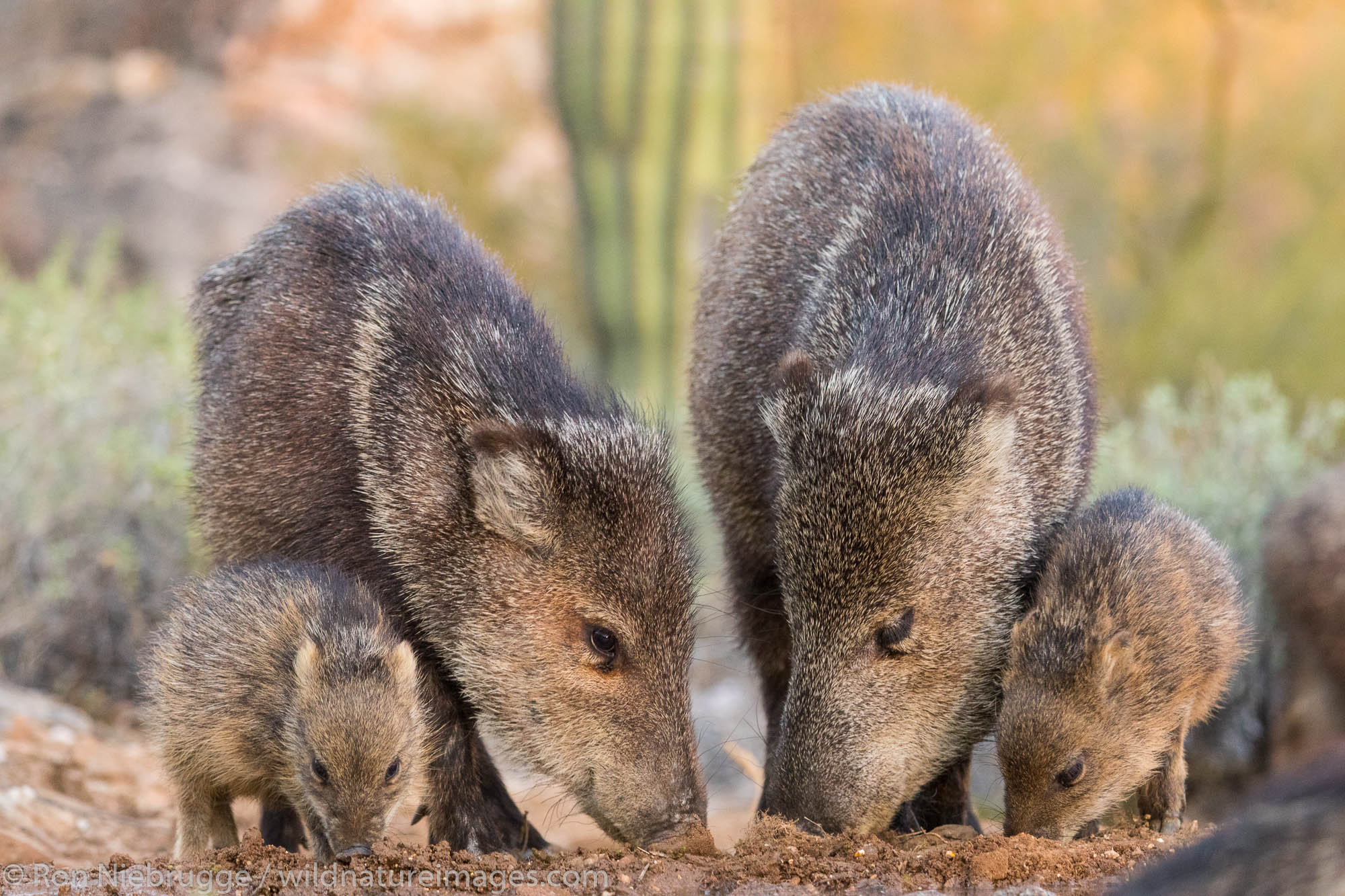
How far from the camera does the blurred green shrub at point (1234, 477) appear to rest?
5.60m

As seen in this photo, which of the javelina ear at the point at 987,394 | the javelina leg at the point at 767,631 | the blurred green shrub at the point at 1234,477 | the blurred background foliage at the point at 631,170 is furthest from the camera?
the blurred background foliage at the point at 631,170

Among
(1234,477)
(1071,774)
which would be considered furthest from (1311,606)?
(1071,774)

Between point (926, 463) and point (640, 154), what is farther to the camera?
point (640, 154)

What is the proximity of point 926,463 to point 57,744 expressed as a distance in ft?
10.2

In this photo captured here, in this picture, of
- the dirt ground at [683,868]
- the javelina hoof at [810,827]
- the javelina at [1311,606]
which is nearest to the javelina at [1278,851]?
the dirt ground at [683,868]

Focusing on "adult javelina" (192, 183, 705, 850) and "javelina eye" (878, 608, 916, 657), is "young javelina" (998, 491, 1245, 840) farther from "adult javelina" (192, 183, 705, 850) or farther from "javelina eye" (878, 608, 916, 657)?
"adult javelina" (192, 183, 705, 850)

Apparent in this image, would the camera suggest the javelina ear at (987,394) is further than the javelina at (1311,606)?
No

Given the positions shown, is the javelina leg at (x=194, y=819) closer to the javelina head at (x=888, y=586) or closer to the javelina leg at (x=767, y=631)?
the javelina head at (x=888, y=586)

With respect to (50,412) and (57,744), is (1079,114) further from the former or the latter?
(57,744)

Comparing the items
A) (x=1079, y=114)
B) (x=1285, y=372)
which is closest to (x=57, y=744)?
(x=1285, y=372)

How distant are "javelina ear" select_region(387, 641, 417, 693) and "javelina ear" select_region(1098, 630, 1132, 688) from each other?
1.58 m

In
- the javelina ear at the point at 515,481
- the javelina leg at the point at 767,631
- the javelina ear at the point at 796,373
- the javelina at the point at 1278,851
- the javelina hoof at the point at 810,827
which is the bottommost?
the javelina at the point at 1278,851

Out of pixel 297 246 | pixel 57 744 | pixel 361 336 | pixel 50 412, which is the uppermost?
pixel 50 412

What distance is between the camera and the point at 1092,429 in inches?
153
